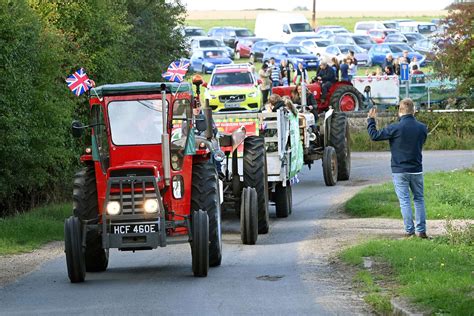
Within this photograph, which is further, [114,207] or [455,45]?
[455,45]

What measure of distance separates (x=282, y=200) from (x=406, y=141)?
6617 millimetres

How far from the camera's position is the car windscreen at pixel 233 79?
4400 centimetres

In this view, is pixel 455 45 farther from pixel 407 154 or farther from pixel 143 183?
pixel 143 183

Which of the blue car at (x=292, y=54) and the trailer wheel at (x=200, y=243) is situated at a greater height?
the trailer wheel at (x=200, y=243)

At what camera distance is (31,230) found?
871 inches

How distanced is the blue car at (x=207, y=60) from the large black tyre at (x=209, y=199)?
54.5 metres

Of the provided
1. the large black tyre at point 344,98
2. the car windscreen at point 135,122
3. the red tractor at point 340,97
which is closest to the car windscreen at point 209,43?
the red tractor at point 340,97

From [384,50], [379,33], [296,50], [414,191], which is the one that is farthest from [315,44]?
[414,191]

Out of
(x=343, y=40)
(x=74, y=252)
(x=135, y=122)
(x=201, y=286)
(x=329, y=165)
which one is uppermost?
(x=135, y=122)

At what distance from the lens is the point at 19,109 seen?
24781 millimetres

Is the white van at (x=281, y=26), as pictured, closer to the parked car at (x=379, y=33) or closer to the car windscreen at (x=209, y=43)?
the parked car at (x=379, y=33)

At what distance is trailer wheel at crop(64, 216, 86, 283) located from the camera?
1587 cm

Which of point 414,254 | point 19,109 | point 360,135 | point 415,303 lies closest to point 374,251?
point 414,254

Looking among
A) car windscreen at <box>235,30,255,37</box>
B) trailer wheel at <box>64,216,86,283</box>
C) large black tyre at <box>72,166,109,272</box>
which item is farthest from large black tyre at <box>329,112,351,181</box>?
car windscreen at <box>235,30,255,37</box>
